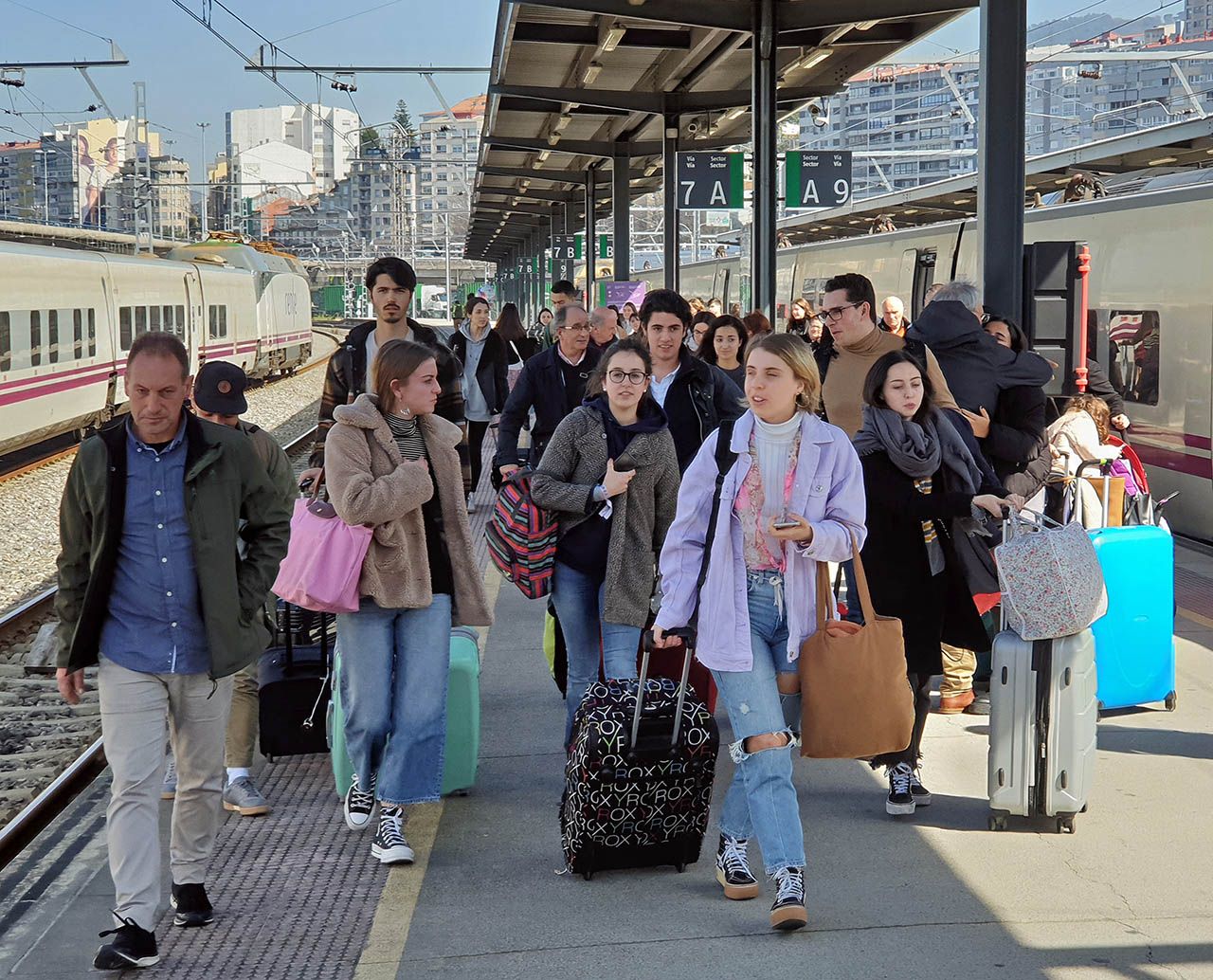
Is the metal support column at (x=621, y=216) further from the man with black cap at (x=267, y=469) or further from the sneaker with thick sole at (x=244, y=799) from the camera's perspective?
the sneaker with thick sole at (x=244, y=799)

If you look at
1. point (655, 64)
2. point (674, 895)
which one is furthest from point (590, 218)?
point (674, 895)

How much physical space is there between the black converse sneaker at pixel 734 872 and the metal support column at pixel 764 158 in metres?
10.7

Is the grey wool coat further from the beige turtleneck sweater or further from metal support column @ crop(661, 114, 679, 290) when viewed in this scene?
metal support column @ crop(661, 114, 679, 290)

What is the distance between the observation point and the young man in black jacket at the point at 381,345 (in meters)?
6.49

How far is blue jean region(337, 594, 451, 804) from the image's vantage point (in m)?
5.44

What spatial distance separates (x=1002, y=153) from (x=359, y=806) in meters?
6.00

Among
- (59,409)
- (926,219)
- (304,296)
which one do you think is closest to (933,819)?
(59,409)

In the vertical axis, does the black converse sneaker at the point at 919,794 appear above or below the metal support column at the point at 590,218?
below

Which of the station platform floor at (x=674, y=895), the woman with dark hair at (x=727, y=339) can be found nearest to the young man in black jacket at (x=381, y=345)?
the station platform floor at (x=674, y=895)

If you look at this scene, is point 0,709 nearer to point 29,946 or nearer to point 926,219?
point 29,946

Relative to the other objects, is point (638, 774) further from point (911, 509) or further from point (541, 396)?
point (541, 396)

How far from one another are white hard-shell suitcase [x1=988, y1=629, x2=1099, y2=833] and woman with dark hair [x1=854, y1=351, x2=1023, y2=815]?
318 millimetres

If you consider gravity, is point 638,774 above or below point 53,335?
below

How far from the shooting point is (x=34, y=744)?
8328 mm
